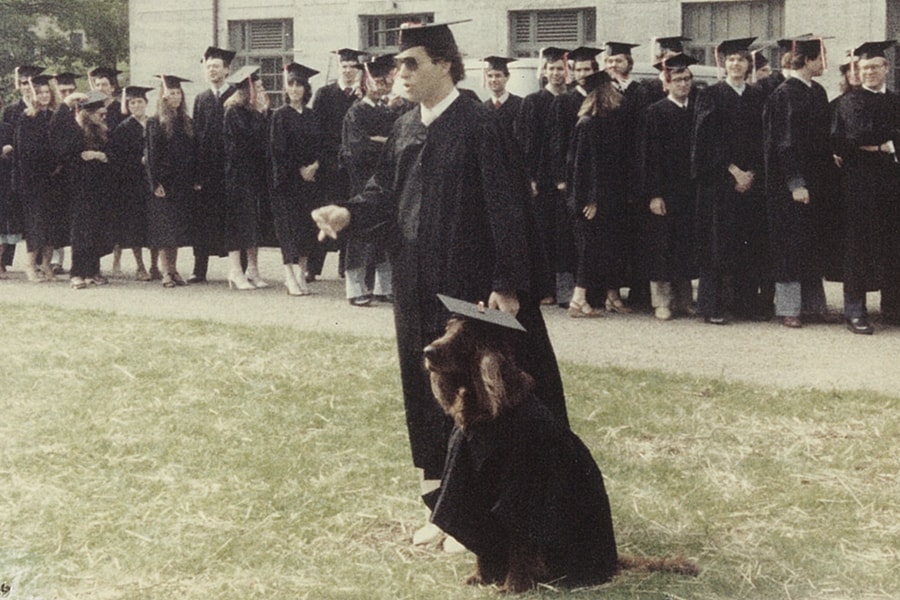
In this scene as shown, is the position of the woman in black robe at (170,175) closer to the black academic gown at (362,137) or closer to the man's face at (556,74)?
the black academic gown at (362,137)

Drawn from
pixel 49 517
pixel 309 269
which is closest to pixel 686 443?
pixel 49 517

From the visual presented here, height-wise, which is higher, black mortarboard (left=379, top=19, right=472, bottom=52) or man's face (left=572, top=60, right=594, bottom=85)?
man's face (left=572, top=60, right=594, bottom=85)

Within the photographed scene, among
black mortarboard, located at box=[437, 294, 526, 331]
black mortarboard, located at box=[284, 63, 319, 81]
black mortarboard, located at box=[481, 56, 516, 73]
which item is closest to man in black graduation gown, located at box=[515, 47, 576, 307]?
black mortarboard, located at box=[481, 56, 516, 73]

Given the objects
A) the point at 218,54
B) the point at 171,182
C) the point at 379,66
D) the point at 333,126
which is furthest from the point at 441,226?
the point at 171,182

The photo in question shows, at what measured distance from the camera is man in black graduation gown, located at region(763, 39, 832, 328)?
11.7 meters

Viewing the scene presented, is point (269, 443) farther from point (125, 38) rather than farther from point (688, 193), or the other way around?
point (125, 38)

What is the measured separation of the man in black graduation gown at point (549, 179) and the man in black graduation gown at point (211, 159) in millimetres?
3389

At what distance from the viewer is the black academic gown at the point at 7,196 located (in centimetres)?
1609

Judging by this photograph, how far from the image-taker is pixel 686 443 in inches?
305

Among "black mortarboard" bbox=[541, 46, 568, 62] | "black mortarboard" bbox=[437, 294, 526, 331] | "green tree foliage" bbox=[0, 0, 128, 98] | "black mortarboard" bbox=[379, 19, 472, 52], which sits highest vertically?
"green tree foliage" bbox=[0, 0, 128, 98]

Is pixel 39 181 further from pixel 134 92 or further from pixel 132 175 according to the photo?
pixel 134 92

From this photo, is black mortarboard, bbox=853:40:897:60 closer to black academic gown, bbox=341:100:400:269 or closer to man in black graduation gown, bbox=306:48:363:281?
black academic gown, bbox=341:100:400:269

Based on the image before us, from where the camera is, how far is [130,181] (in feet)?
50.5

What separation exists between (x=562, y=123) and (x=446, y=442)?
24.1ft
